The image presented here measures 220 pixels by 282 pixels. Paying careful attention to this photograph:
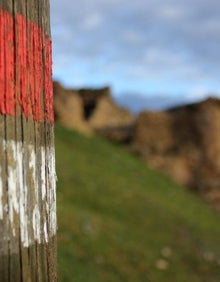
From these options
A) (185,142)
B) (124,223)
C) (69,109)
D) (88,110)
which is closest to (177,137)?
(185,142)

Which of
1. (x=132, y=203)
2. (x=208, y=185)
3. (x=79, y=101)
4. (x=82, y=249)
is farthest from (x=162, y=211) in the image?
(x=79, y=101)

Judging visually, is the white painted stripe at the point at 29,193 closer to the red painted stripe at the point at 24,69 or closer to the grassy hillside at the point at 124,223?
the red painted stripe at the point at 24,69

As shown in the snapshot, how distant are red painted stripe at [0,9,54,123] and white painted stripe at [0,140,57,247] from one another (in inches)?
5.0

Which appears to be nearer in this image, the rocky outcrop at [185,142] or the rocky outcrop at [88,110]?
the rocky outcrop at [185,142]

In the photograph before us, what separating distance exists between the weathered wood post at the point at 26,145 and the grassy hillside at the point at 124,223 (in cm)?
753

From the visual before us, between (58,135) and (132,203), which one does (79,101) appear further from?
(132,203)

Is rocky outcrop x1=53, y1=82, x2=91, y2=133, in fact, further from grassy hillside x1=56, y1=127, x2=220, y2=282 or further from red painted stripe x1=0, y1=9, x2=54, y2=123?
red painted stripe x1=0, y1=9, x2=54, y2=123

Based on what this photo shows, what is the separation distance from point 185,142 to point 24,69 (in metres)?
29.0

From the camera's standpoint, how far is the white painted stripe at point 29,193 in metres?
2.25


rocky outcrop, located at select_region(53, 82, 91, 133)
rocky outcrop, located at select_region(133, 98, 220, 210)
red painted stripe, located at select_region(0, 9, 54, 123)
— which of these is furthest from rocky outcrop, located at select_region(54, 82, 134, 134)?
red painted stripe, located at select_region(0, 9, 54, 123)

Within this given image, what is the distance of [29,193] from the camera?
2.35 m

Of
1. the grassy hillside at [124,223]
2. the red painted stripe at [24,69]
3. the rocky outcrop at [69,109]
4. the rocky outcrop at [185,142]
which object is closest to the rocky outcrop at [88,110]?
the rocky outcrop at [69,109]

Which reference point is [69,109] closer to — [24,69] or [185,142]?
[185,142]

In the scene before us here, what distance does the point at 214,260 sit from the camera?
1706 centimetres
